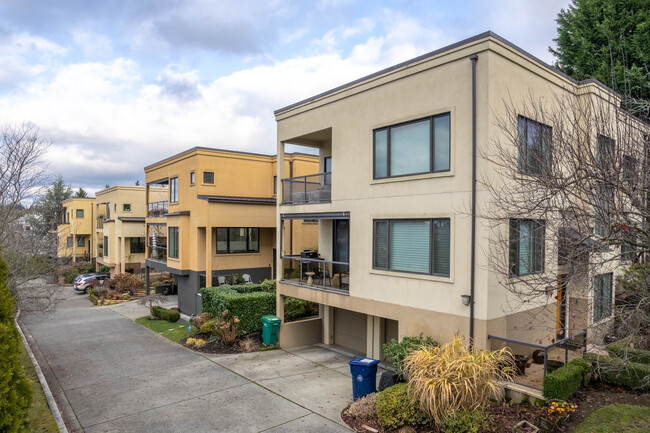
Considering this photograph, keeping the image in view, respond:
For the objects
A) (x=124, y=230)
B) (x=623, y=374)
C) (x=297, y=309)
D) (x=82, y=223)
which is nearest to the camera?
(x=623, y=374)

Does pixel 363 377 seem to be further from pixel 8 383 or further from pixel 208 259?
pixel 208 259

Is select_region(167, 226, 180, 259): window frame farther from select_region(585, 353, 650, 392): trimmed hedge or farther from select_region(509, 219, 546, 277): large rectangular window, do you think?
select_region(585, 353, 650, 392): trimmed hedge

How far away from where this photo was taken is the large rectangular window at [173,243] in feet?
79.0

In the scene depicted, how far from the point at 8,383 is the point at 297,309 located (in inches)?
462

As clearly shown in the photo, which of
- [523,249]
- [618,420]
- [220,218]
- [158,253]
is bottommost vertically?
[618,420]

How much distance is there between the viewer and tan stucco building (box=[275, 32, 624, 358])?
31.9 ft

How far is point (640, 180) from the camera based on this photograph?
6.35 meters

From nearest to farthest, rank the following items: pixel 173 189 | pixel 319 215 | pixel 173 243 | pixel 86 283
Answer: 1. pixel 319 215
2. pixel 173 243
3. pixel 173 189
4. pixel 86 283

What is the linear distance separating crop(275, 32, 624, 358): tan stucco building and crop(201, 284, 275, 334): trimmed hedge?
3042mm

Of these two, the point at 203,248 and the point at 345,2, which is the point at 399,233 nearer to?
the point at 345,2

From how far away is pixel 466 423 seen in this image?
25.1 ft

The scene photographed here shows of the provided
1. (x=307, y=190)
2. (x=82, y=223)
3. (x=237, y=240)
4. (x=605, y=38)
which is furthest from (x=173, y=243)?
(x=82, y=223)

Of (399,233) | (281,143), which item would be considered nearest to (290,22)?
(281,143)

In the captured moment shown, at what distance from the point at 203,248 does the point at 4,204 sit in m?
9.89
